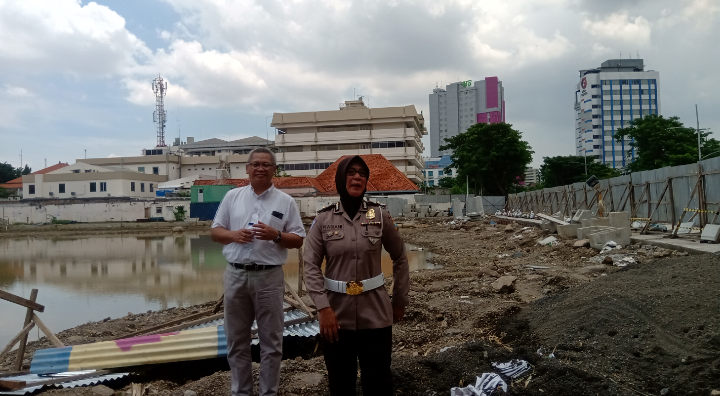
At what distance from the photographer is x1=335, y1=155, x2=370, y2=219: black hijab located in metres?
2.75

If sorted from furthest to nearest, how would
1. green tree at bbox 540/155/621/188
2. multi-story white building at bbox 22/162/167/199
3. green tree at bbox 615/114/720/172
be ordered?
multi-story white building at bbox 22/162/167/199 < green tree at bbox 540/155/621/188 < green tree at bbox 615/114/720/172

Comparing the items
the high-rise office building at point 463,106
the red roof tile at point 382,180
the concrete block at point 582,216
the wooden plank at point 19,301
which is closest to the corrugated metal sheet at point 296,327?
the wooden plank at point 19,301

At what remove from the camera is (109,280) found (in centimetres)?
1502

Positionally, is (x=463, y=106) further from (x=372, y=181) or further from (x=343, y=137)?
(x=372, y=181)

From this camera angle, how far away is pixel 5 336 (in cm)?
870

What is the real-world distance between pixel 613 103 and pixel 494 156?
5543 cm

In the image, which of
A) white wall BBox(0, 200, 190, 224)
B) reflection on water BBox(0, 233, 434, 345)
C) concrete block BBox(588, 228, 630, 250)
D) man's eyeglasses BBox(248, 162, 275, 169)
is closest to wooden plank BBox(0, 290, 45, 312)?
man's eyeglasses BBox(248, 162, 275, 169)

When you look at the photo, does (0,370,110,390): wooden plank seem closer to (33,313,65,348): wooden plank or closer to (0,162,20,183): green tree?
(33,313,65,348): wooden plank

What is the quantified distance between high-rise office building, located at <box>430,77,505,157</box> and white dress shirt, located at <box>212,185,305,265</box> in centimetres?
12402

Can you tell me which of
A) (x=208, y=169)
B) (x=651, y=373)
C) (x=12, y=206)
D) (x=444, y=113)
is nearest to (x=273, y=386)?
(x=651, y=373)

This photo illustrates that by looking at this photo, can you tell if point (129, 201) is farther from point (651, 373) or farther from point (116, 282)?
point (651, 373)

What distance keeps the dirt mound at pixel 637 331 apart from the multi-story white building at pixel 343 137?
5461 cm

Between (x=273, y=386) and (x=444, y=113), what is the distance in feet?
460

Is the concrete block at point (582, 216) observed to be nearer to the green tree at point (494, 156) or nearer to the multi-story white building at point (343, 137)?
the green tree at point (494, 156)
